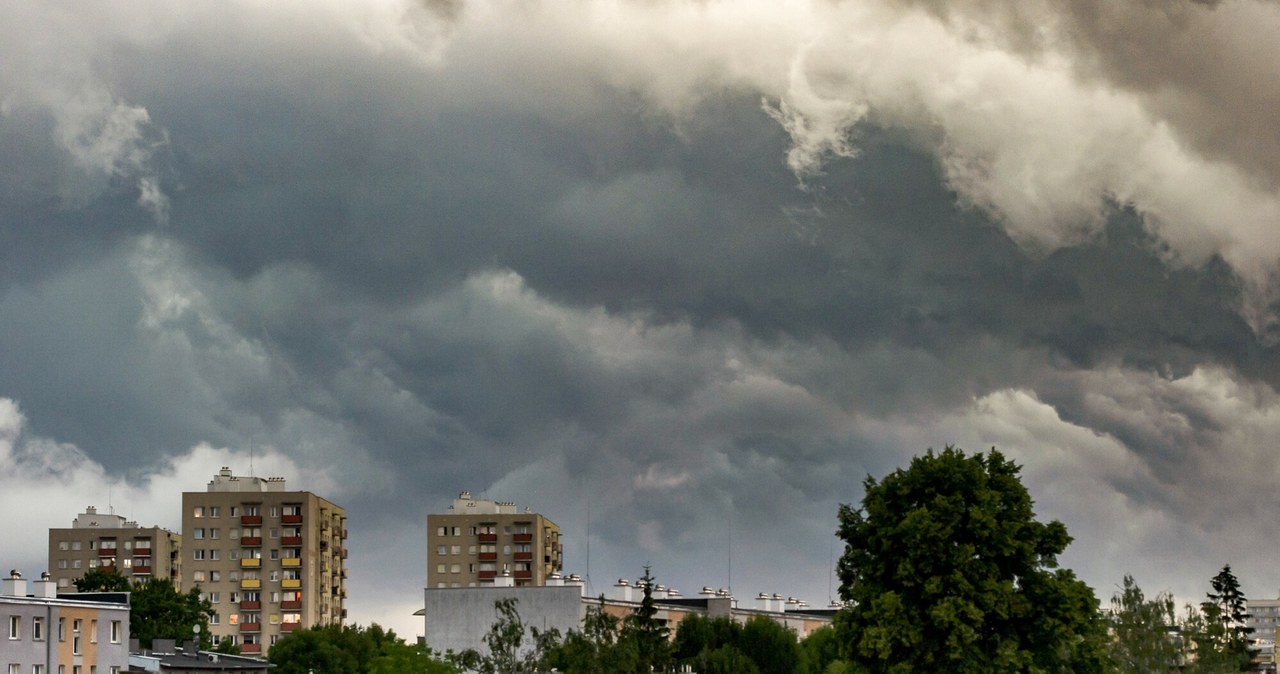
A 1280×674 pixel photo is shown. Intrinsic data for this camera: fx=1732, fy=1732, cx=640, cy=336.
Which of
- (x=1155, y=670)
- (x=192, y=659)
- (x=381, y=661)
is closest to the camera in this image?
(x=1155, y=670)

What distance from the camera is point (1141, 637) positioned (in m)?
85.2

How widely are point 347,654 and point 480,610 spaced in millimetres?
11320

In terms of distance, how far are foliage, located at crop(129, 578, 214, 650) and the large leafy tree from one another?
80.2m

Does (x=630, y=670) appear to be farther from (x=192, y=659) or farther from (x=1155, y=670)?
(x=1155, y=670)

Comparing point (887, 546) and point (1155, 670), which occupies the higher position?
point (887, 546)

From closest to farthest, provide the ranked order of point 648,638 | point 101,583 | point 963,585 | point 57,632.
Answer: point 963,585, point 57,632, point 648,638, point 101,583

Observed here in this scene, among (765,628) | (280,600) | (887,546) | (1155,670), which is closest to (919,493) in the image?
(887,546)

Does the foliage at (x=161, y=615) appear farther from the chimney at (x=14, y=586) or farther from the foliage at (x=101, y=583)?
the chimney at (x=14, y=586)

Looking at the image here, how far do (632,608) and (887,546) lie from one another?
77.8 m

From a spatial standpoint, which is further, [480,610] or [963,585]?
[480,610]

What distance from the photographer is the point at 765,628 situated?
13150 cm

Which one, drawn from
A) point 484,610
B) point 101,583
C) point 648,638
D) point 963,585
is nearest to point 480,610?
point 484,610

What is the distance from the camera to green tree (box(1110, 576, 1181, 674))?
277ft

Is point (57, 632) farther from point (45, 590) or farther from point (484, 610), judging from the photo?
point (484, 610)
